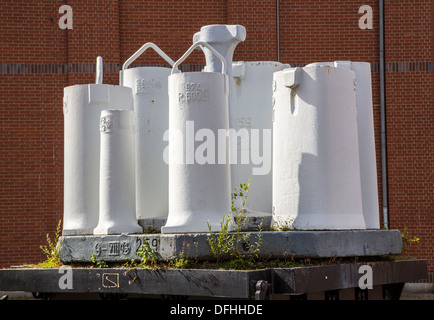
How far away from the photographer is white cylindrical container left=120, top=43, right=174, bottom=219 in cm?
872

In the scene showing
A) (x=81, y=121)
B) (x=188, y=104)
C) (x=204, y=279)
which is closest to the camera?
(x=204, y=279)

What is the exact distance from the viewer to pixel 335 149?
25.9 ft

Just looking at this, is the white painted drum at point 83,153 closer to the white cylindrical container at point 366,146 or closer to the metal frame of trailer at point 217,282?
the metal frame of trailer at point 217,282

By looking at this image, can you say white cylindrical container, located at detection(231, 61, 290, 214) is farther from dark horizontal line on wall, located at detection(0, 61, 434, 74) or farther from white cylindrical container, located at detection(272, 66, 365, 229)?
dark horizontal line on wall, located at detection(0, 61, 434, 74)

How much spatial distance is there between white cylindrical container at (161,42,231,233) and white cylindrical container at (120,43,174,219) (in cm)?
94

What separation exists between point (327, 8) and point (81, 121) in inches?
311

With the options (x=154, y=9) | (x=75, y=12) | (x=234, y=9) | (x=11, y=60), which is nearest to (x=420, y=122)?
(x=234, y=9)

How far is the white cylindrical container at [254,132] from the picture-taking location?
352 inches

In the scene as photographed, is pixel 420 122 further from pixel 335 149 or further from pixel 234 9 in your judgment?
pixel 335 149

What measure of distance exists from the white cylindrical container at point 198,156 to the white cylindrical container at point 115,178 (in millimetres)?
614
